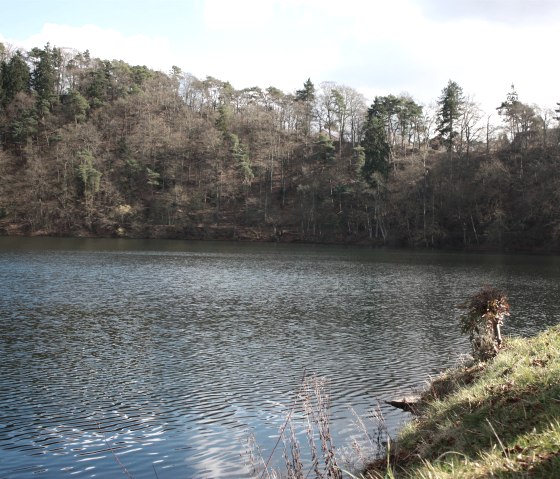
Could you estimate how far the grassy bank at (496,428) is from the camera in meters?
6.32

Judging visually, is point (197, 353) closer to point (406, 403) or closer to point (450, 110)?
point (406, 403)

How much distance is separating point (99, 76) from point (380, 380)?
135m

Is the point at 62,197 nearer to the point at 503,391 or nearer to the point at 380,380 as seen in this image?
the point at 380,380

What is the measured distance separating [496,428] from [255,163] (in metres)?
108

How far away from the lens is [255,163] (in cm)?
11444

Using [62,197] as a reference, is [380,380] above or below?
below

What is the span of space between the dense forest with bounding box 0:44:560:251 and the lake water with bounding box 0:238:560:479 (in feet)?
128

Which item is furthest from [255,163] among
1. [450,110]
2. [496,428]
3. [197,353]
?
[496,428]

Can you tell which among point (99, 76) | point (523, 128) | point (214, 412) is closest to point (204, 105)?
point (99, 76)

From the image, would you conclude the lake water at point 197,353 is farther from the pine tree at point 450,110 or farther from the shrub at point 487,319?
the pine tree at point 450,110

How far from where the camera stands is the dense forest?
86312mm

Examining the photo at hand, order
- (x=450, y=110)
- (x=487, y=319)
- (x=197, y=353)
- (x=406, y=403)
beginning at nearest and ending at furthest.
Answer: (x=406, y=403)
(x=487, y=319)
(x=197, y=353)
(x=450, y=110)

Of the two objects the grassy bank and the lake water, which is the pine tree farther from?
the grassy bank

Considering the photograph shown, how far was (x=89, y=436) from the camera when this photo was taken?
42.5 ft
